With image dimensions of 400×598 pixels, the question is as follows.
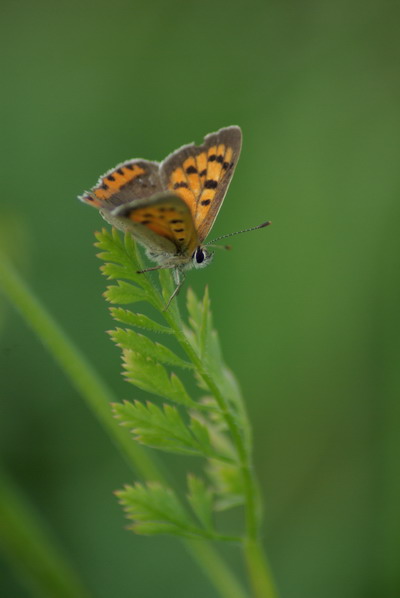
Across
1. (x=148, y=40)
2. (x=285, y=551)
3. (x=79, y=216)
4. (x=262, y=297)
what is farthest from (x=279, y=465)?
(x=148, y=40)

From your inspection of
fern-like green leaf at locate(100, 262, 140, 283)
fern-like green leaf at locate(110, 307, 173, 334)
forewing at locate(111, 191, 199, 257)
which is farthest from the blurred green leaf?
forewing at locate(111, 191, 199, 257)

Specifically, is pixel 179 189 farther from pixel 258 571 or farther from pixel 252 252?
pixel 252 252

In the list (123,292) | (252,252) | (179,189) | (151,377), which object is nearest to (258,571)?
(151,377)

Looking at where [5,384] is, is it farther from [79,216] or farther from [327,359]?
[327,359]

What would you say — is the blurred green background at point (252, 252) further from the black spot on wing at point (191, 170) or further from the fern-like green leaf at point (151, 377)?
the fern-like green leaf at point (151, 377)

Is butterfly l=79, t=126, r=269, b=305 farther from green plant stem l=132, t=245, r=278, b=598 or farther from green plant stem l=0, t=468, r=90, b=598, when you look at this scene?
green plant stem l=0, t=468, r=90, b=598

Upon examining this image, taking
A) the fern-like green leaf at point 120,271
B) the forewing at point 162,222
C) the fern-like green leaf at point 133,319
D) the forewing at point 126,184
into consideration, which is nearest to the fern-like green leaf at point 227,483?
the fern-like green leaf at point 133,319
